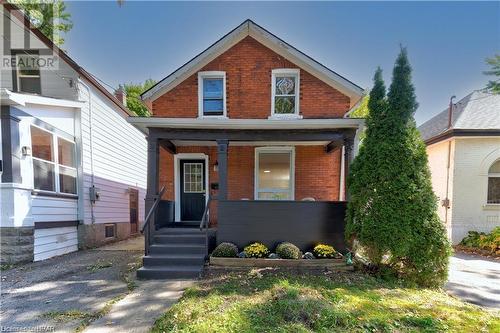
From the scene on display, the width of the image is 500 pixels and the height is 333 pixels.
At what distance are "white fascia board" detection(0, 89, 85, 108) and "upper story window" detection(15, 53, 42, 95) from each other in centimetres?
128

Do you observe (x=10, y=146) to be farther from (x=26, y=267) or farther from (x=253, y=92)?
(x=253, y=92)

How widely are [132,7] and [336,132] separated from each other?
28.3 feet

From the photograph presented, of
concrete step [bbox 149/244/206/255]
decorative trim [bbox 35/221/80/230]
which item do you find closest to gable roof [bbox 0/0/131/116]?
decorative trim [bbox 35/221/80/230]

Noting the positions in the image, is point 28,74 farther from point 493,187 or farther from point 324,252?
point 493,187

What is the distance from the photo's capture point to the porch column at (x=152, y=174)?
625 cm

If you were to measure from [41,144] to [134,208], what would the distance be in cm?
619

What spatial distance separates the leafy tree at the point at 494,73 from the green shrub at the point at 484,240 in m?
4.90

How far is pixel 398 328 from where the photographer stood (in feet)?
10.2

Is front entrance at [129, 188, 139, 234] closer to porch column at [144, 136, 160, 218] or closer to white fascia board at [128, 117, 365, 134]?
porch column at [144, 136, 160, 218]

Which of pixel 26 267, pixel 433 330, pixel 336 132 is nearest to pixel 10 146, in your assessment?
pixel 26 267

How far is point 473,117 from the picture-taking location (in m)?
10.3

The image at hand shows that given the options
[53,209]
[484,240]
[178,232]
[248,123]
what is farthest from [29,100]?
[484,240]

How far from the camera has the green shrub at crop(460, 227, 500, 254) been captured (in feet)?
27.2

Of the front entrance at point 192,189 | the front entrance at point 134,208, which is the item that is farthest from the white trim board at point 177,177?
the front entrance at point 134,208
